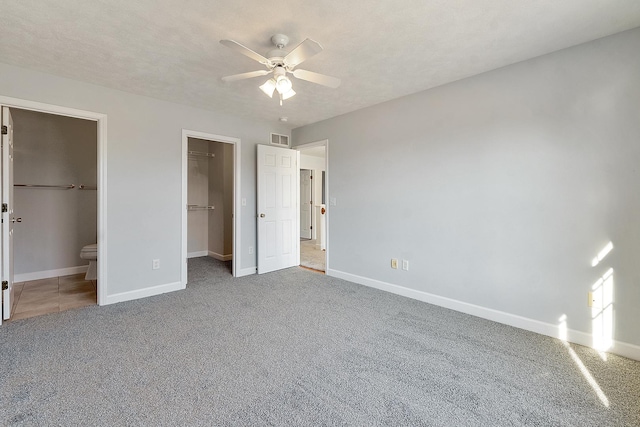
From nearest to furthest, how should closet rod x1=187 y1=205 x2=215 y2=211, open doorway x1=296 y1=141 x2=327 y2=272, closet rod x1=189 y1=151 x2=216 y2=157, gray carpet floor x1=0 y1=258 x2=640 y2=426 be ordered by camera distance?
gray carpet floor x1=0 y1=258 x2=640 y2=426
closet rod x1=189 y1=151 x2=216 y2=157
closet rod x1=187 y1=205 x2=215 y2=211
open doorway x1=296 y1=141 x2=327 y2=272

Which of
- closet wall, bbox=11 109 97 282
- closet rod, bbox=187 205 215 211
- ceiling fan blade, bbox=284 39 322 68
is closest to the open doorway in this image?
closet rod, bbox=187 205 215 211

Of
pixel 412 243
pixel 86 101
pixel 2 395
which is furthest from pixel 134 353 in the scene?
pixel 412 243

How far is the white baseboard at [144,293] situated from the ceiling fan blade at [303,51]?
3060 millimetres

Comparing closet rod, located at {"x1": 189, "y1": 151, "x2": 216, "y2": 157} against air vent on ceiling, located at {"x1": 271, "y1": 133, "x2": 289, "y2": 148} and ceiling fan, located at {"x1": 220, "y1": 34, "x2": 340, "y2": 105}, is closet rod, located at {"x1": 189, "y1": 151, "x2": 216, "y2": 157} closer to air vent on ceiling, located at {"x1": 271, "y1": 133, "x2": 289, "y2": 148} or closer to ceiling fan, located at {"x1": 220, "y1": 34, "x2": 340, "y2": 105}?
air vent on ceiling, located at {"x1": 271, "y1": 133, "x2": 289, "y2": 148}

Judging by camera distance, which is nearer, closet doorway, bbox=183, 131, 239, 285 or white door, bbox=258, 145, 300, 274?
white door, bbox=258, 145, 300, 274

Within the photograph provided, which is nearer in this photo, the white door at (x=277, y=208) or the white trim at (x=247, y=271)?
the white trim at (x=247, y=271)

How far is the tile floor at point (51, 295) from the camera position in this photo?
3.08 m

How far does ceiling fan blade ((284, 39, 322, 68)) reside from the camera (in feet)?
5.94

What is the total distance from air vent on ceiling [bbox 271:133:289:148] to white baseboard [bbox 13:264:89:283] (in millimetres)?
3536

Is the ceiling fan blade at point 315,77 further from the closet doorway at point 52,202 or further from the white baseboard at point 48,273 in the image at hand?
the white baseboard at point 48,273

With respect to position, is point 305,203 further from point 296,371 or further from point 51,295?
point 296,371

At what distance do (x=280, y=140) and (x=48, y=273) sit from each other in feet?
13.0

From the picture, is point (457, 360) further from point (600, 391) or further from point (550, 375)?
point (600, 391)

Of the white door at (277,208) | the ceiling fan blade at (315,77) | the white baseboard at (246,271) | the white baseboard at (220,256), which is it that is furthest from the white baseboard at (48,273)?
the ceiling fan blade at (315,77)
